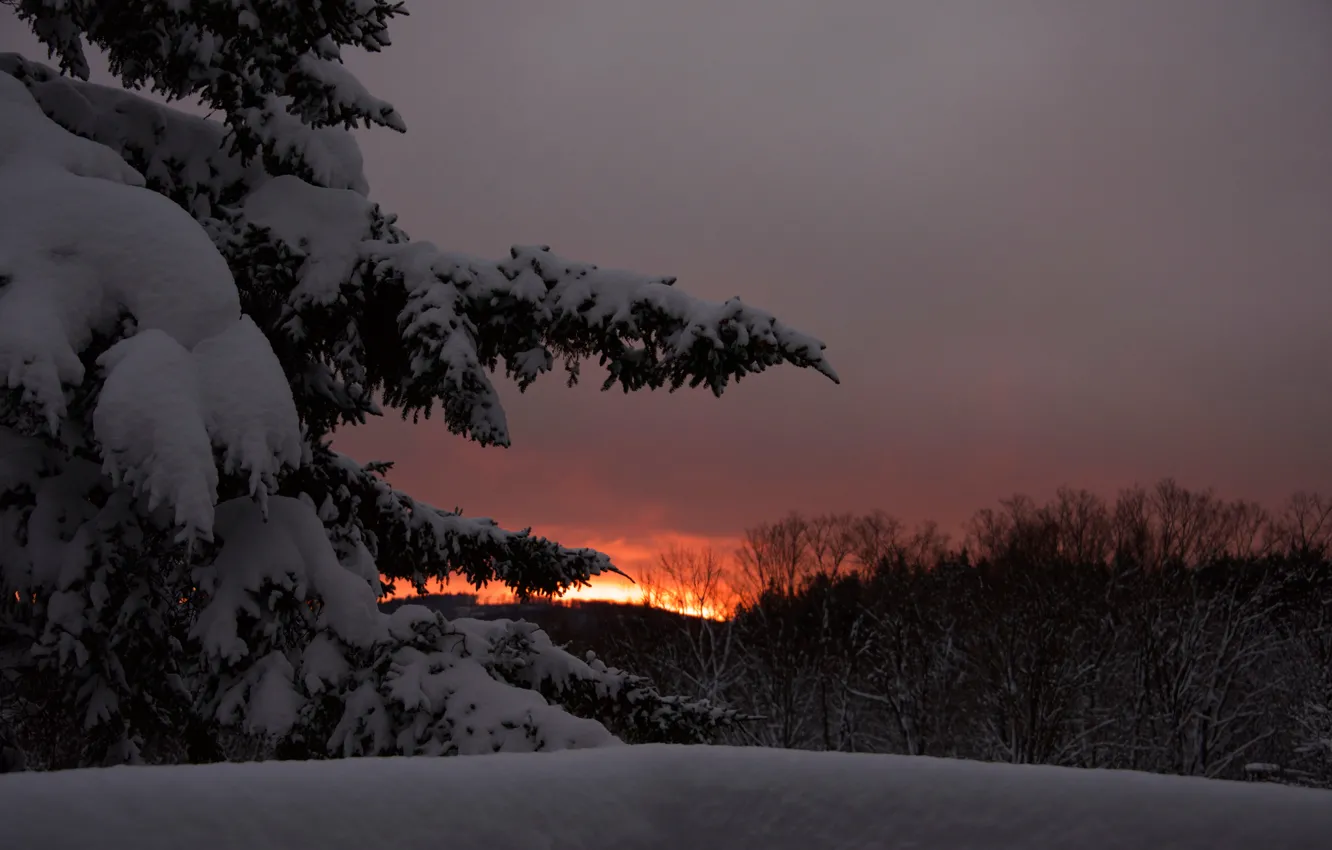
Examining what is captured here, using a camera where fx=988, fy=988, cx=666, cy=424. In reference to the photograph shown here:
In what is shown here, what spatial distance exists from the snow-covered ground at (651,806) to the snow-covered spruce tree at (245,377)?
2530mm

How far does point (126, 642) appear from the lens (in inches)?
207

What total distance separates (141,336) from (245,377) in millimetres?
465

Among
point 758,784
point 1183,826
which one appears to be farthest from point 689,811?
point 1183,826

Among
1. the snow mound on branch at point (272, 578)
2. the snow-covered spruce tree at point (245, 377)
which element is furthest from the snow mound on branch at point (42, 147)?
the snow mound on branch at point (272, 578)

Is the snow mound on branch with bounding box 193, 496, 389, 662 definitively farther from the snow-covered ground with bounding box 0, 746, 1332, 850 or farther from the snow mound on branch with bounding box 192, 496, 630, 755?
the snow-covered ground with bounding box 0, 746, 1332, 850

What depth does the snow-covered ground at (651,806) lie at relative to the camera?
1617mm

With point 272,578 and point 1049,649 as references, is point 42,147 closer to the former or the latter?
point 272,578

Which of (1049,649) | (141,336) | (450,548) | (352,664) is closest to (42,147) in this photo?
(141,336)

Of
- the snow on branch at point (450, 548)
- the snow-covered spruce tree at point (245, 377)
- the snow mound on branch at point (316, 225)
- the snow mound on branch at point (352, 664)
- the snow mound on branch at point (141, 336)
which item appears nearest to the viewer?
the snow mound on branch at point (141, 336)

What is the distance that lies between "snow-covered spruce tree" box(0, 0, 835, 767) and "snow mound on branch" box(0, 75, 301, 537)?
13 mm

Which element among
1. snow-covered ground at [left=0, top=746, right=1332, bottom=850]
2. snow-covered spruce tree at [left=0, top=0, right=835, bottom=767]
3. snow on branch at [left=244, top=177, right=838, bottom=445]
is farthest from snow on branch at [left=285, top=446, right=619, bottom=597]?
snow-covered ground at [left=0, top=746, right=1332, bottom=850]

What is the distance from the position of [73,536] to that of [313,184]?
9.44ft

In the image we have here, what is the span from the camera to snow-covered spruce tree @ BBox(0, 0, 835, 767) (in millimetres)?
4398

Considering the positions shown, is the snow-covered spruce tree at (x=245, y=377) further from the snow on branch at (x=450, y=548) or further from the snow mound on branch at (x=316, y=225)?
the snow on branch at (x=450, y=548)
